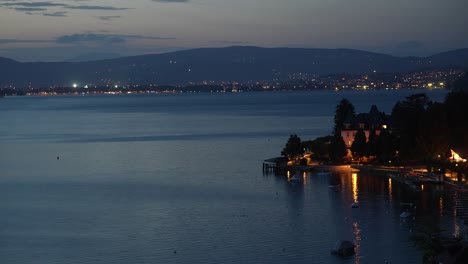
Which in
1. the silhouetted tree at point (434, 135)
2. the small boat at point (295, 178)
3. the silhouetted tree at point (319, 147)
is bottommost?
the small boat at point (295, 178)

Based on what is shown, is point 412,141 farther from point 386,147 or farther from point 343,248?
point 343,248

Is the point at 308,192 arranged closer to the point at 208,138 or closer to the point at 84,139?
the point at 208,138

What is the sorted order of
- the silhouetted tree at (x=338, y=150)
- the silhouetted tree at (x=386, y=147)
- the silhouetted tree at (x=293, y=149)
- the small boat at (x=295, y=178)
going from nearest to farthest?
the small boat at (x=295, y=178) < the silhouetted tree at (x=386, y=147) < the silhouetted tree at (x=338, y=150) < the silhouetted tree at (x=293, y=149)

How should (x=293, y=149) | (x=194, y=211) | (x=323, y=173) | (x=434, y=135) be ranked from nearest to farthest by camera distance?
(x=194, y=211) → (x=323, y=173) → (x=434, y=135) → (x=293, y=149)

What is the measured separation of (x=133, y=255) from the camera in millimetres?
16234

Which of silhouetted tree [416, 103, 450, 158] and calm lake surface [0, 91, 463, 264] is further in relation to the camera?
silhouetted tree [416, 103, 450, 158]

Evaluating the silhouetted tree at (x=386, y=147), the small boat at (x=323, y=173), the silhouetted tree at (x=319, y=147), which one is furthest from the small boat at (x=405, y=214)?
the silhouetted tree at (x=319, y=147)

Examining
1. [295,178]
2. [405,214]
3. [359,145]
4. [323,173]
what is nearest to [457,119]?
[359,145]

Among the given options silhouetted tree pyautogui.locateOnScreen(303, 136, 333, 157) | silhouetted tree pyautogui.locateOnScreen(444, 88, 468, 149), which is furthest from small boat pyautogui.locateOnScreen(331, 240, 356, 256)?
silhouetted tree pyautogui.locateOnScreen(303, 136, 333, 157)

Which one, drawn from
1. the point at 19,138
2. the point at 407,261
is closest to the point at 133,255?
the point at 407,261

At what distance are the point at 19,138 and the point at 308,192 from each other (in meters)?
28.4

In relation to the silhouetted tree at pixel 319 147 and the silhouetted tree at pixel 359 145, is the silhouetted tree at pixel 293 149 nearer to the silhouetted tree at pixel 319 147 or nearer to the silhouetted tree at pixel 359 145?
the silhouetted tree at pixel 319 147

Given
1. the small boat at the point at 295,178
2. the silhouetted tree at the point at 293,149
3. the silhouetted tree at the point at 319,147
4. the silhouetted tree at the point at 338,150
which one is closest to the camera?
the small boat at the point at 295,178

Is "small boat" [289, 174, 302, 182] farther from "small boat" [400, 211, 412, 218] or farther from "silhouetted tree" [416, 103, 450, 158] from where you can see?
"small boat" [400, 211, 412, 218]
